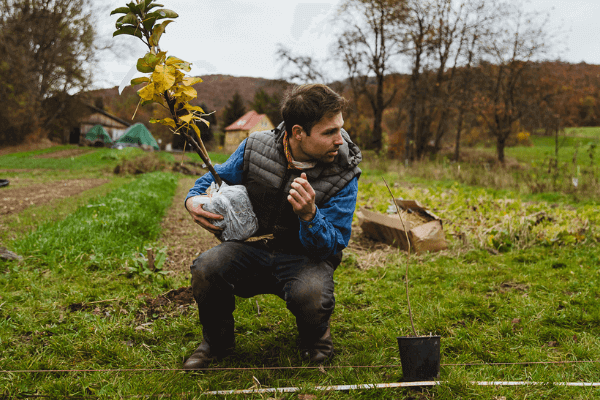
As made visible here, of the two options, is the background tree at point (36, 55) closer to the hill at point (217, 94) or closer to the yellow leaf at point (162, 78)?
the hill at point (217, 94)

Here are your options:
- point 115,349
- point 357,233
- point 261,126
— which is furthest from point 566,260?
point 261,126

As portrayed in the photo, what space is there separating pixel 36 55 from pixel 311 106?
40544 mm

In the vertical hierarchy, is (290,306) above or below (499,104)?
below

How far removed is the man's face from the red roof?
4535 centimetres

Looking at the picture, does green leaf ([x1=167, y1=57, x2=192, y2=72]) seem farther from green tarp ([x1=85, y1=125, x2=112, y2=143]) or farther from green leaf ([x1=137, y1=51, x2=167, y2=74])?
green tarp ([x1=85, y1=125, x2=112, y2=143])

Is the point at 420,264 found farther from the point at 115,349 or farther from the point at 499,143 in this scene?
the point at 499,143

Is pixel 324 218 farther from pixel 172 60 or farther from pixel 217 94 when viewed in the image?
pixel 217 94

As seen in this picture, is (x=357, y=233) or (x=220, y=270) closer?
(x=220, y=270)

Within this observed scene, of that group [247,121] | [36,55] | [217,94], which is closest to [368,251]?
[217,94]

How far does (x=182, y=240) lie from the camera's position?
5168mm

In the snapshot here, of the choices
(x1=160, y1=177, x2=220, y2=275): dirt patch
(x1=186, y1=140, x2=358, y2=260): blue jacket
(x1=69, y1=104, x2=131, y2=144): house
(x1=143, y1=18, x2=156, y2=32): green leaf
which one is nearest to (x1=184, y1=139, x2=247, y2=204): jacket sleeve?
(x1=186, y1=140, x2=358, y2=260): blue jacket

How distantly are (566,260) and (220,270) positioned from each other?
399 centimetres

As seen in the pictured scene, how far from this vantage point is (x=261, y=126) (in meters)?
48.2

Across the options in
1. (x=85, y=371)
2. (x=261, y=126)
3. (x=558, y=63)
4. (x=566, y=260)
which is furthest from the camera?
(x=261, y=126)
